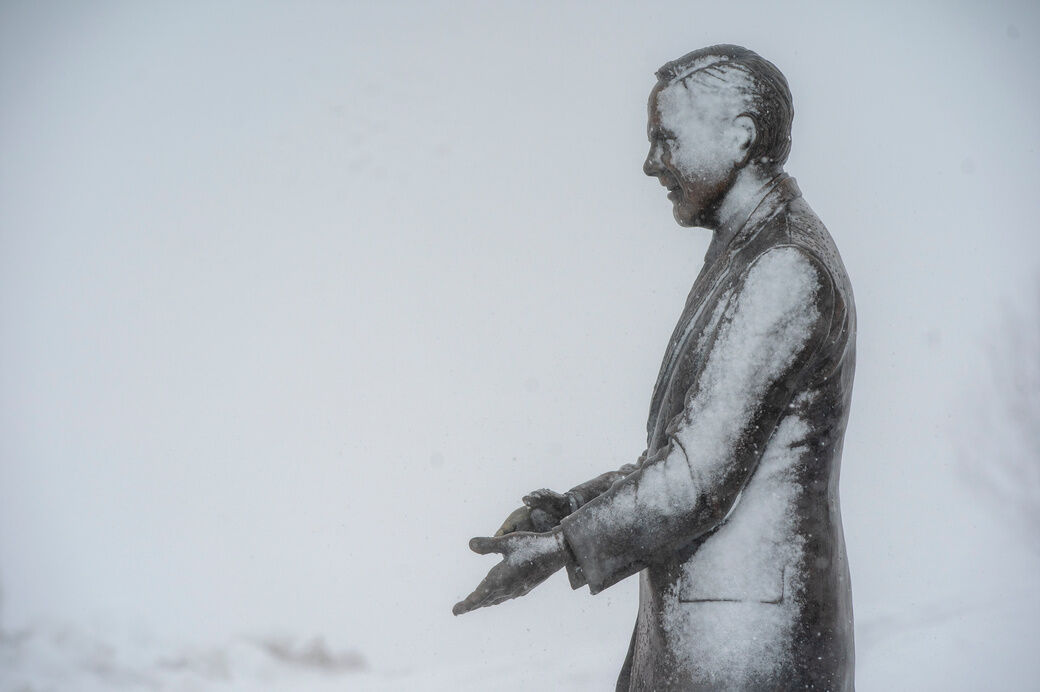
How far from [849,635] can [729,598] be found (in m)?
0.26

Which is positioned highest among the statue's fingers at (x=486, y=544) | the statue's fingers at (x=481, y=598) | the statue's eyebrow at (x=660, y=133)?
the statue's eyebrow at (x=660, y=133)

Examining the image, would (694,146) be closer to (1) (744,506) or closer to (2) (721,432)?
(2) (721,432)

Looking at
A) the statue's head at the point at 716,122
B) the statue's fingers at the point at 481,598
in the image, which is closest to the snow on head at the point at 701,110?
the statue's head at the point at 716,122

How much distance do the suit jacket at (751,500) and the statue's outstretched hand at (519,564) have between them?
0.03 meters

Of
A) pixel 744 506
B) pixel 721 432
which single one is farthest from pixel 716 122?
pixel 744 506

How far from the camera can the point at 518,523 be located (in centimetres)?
215

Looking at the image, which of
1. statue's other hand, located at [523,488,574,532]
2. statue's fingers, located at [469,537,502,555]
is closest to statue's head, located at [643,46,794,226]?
statue's other hand, located at [523,488,574,532]

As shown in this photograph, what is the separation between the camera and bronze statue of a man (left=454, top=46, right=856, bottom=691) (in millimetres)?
1900

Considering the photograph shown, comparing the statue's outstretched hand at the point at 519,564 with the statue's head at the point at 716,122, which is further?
the statue's head at the point at 716,122

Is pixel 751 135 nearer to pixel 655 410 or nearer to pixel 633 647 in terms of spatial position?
pixel 655 410

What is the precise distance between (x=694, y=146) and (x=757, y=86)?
15cm

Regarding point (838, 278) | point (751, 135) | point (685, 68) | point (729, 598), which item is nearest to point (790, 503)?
point (729, 598)

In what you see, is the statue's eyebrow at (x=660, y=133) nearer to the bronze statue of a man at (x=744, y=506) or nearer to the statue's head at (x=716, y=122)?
the statue's head at (x=716, y=122)

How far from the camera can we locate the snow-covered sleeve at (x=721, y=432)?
1893mm
